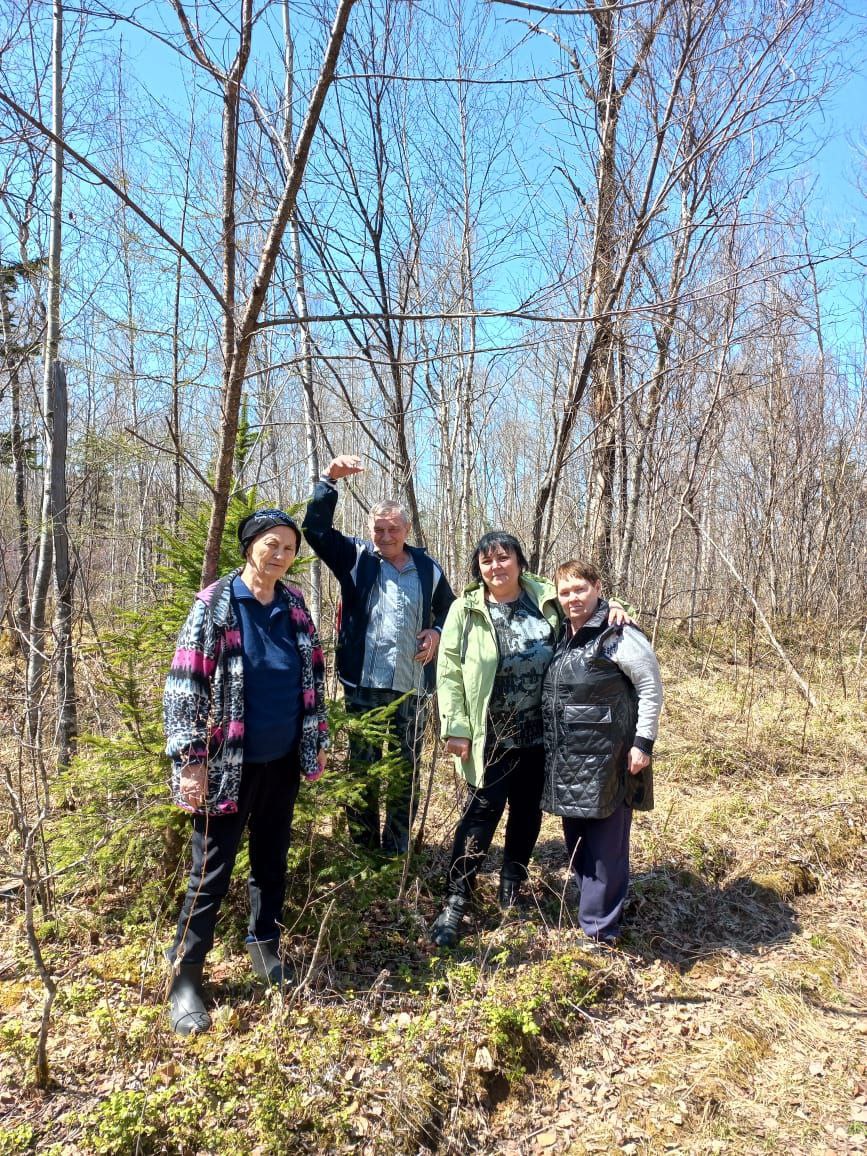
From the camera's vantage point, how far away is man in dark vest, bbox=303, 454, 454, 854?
3.54 m

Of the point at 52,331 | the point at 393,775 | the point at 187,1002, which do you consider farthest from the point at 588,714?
the point at 52,331

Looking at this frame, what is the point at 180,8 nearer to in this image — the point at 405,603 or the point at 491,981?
the point at 405,603

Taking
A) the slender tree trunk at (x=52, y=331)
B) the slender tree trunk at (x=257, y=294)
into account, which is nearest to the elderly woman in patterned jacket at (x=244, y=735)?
the slender tree trunk at (x=257, y=294)

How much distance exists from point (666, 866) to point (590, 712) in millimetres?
1879

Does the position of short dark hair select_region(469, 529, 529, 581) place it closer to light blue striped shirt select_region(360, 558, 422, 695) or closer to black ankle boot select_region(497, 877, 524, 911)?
light blue striped shirt select_region(360, 558, 422, 695)

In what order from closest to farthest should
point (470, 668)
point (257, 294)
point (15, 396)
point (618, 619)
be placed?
point (257, 294), point (618, 619), point (470, 668), point (15, 396)

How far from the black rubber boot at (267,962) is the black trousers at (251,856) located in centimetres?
3

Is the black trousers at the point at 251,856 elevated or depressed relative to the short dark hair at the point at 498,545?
depressed

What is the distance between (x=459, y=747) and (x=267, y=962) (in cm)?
125

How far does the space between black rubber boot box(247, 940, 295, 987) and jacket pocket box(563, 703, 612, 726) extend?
5.46 ft

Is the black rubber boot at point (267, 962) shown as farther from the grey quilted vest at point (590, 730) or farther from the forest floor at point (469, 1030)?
the grey quilted vest at point (590, 730)

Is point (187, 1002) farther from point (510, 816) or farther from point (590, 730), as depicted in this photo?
point (590, 730)

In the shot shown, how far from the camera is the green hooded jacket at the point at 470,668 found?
10.9 ft

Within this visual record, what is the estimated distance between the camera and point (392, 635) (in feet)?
11.8
